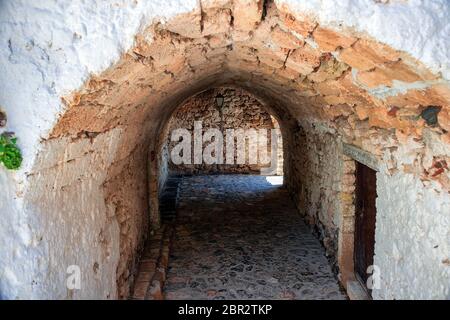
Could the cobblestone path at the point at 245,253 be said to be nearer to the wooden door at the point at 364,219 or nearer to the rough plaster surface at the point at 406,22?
the wooden door at the point at 364,219

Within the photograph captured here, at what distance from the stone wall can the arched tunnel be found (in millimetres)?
7090

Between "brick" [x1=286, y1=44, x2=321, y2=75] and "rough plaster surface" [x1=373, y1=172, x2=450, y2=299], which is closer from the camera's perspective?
"rough plaster surface" [x1=373, y1=172, x2=450, y2=299]

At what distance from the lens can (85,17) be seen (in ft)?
6.44

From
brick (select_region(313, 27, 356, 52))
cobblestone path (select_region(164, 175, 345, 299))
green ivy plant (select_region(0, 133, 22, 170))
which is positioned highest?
brick (select_region(313, 27, 356, 52))

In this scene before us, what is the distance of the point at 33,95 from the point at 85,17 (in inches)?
19.4

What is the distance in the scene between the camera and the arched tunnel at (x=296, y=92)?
1996 millimetres

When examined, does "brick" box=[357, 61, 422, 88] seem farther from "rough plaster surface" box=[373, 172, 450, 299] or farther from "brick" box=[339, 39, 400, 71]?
"rough plaster surface" box=[373, 172, 450, 299]

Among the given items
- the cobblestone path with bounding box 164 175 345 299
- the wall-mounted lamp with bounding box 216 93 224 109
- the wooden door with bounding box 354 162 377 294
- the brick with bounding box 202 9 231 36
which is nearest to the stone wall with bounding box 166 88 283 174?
the wall-mounted lamp with bounding box 216 93 224 109

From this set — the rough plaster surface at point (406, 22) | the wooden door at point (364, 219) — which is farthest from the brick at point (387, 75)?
the wooden door at point (364, 219)

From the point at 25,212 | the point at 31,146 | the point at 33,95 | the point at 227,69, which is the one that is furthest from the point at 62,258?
the point at 227,69

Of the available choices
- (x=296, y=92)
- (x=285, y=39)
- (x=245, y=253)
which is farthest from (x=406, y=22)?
(x=245, y=253)

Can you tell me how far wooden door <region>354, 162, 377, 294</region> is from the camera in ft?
12.9
